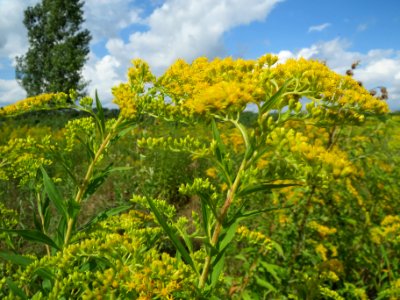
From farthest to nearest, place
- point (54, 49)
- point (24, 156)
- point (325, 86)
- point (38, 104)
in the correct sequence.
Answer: point (54, 49), point (24, 156), point (38, 104), point (325, 86)

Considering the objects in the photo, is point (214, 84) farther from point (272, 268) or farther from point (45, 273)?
point (272, 268)

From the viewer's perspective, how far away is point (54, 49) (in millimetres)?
29188

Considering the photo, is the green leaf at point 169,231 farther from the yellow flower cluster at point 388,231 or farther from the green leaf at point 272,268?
the yellow flower cluster at point 388,231

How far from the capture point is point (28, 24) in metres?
31.4

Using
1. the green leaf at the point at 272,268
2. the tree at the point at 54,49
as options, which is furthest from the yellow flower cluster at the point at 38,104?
the tree at the point at 54,49

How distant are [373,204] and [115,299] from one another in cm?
359

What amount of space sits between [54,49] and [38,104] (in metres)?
30.0

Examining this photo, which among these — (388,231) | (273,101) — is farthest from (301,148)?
(388,231)

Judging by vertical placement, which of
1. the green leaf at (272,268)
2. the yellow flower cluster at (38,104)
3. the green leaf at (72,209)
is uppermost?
the yellow flower cluster at (38,104)

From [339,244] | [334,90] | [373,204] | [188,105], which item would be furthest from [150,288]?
[373,204]

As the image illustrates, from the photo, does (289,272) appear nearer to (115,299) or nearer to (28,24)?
(115,299)

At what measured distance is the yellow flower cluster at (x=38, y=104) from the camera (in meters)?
2.17

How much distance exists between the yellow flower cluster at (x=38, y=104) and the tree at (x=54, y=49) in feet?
90.9

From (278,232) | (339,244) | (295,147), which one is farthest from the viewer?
(339,244)
